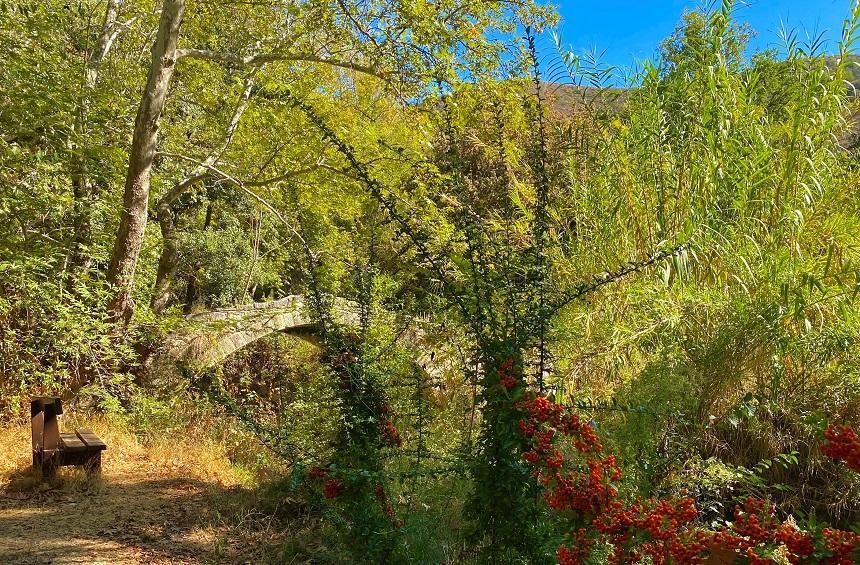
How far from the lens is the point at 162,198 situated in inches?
282

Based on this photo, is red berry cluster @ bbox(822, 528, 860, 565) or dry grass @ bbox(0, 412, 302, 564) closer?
red berry cluster @ bbox(822, 528, 860, 565)

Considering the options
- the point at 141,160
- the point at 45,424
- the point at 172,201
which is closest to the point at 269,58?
the point at 141,160

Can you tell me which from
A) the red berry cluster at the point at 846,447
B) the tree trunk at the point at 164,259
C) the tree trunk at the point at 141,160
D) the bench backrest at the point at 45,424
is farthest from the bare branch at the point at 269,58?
the red berry cluster at the point at 846,447

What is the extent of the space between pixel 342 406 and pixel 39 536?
6.63ft

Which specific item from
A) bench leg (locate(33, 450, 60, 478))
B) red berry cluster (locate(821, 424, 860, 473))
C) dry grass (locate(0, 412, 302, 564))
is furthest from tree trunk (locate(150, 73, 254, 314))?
red berry cluster (locate(821, 424, 860, 473))

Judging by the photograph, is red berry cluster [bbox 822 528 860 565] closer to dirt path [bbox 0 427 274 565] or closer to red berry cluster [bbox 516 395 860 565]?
red berry cluster [bbox 516 395 860 565]

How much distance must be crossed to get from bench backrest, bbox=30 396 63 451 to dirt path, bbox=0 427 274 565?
0.22m

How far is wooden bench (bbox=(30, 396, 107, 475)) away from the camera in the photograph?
4.25m

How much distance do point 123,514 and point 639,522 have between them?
328cm

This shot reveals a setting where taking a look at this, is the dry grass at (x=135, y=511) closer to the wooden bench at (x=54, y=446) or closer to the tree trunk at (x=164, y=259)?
the wooden bench at (x=54, y=446)

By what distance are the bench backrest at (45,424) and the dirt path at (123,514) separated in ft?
0.72

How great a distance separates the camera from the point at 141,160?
5688 millimetres

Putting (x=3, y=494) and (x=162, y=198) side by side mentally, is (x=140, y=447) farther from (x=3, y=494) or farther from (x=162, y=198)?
(x=162, y=198)

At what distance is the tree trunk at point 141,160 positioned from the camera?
5.46 metres
